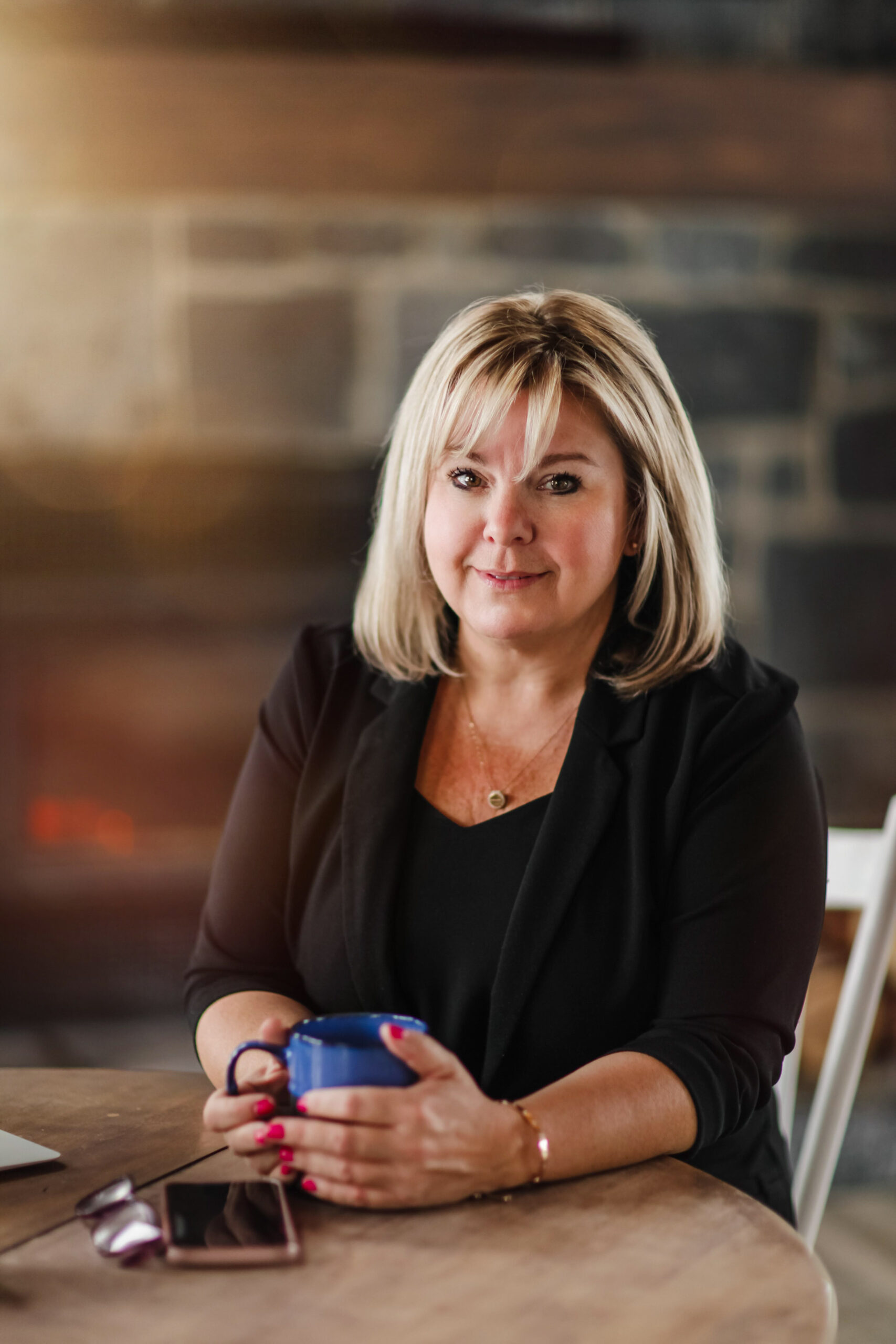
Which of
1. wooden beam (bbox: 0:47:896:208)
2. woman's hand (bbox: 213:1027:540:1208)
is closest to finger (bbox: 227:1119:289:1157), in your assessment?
woman's hand (bbox: 213:1027:540:1208)

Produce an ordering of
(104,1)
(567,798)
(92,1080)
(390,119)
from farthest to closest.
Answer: (104,1)
(390,119)
(567,798)
(92,1080)

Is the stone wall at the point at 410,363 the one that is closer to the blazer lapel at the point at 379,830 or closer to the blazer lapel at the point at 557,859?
the blazer lapel at the point at 379,830

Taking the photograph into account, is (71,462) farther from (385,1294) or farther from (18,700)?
(385,1294)

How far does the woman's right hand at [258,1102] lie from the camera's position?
0.85 m

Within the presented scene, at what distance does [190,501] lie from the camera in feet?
7.97

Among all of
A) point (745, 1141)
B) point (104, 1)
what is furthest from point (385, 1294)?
point (104, 1)

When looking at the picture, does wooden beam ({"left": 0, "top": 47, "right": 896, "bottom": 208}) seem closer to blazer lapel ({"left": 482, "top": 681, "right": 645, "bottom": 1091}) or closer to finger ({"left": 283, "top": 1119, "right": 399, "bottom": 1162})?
blazer lapel ({"left": 482, "top": 681, "right": 645, "bottom": 1091})

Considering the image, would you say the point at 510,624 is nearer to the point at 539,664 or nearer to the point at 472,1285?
the point at 539,664

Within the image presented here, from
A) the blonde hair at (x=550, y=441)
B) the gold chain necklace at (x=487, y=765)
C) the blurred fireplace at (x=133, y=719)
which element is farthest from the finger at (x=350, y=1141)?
the blurred fireplace at (x=133, y=719)

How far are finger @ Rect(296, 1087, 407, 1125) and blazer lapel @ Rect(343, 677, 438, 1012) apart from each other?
13.9 inches

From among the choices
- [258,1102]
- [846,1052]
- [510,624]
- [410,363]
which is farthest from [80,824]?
[258,1102]

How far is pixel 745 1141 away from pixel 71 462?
1767 millimetres

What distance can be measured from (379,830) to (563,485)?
1.26 ft

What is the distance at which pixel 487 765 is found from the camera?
129cm
